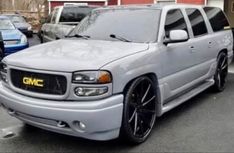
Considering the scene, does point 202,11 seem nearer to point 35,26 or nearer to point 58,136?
point 58,136

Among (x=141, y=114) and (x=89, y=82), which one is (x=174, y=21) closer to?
(x=141, y=114)

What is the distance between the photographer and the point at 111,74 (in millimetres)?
4125

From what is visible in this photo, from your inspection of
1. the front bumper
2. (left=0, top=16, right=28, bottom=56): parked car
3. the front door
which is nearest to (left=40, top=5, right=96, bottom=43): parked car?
(left=0, top=16, right=28, bottom=56): parked car

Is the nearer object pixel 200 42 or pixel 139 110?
pixel 139 110

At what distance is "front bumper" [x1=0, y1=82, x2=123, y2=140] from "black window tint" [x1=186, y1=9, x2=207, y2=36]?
260 centimetres

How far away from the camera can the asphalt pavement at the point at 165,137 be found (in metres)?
4.58

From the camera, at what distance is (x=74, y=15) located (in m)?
12.5

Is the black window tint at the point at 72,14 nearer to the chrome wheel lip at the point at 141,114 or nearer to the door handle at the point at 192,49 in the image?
the door handle at the point at 192,49

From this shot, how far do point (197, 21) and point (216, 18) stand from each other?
1033 mm

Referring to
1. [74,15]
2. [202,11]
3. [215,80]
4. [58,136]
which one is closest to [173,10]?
[202,11]

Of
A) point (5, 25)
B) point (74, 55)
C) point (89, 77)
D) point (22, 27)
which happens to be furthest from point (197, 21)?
point (22, 27)

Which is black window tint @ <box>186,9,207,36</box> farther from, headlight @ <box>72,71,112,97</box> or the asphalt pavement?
headlight @ <box>72,71,112,97</box>

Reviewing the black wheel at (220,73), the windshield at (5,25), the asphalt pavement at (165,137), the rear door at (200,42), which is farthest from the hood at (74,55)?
the windshield at (5,25)

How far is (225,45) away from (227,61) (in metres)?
0.39
